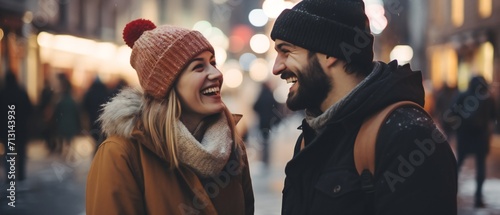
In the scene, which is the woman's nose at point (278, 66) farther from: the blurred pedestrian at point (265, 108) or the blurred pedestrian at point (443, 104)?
the blurred pedestrian at point (443, 104)

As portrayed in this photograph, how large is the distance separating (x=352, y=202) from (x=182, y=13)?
49.2 metres

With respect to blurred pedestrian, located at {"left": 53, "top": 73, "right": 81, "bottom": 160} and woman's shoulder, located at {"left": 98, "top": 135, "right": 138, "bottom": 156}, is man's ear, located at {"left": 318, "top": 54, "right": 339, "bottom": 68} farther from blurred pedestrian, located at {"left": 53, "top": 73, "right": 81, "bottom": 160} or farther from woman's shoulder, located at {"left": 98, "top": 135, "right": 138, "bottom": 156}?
blurred pedestrian, located at {"left": 53, "top": 73, "right": 81, "bottom": 160}

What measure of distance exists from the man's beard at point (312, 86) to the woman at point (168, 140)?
0.69m

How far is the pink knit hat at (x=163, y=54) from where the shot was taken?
345cm

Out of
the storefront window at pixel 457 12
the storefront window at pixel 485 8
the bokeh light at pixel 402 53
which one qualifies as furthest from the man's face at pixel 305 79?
the bokeh light at pixel 402 53

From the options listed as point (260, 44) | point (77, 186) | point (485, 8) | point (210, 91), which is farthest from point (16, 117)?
point (260, 44)

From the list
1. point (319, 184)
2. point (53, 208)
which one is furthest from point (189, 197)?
point (53, 208)

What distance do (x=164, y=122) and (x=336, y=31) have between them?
1023 millimetres

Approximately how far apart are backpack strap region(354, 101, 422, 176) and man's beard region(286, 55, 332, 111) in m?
0.30

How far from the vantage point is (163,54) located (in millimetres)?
3439

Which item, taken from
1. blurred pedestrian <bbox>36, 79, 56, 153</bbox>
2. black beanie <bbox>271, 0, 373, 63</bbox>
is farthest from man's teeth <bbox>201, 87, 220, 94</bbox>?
blurred pedestrian <bbox>36, 79, 56, 153</bbox>

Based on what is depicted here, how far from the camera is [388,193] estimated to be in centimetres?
244

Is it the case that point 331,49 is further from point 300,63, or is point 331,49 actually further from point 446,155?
point 446,155

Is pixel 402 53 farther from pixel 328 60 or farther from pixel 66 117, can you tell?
pixel 328 60
